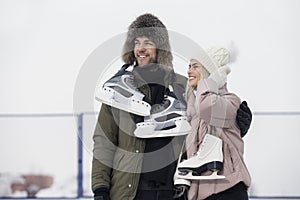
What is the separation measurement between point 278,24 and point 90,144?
10.5 ft

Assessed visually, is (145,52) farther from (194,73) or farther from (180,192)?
(180,192)

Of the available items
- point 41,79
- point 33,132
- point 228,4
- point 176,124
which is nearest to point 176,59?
point 176,124

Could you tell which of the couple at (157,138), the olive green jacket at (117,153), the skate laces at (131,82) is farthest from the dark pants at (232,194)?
the skate laces at (131,82)

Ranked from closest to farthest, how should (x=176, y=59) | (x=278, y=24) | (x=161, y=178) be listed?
(x=161, y=178)
(x=176, y=59)
(x=278, y=24)

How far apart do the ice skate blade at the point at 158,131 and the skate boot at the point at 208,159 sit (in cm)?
6

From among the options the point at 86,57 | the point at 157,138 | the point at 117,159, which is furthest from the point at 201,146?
the point at 86,57

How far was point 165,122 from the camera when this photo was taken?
69.5 inches

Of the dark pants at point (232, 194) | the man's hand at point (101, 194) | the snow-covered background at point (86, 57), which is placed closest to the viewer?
the man's hand at point (101, 194)

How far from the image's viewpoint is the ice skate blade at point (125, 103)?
5.65 feet

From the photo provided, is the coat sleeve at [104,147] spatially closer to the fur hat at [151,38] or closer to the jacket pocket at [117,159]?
the jacket pocket at [117,159]

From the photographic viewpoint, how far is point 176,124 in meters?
1.78

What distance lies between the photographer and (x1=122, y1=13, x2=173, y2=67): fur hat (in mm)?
1755

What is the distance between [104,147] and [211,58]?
1.31ft

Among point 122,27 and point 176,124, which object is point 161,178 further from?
point 122,27
